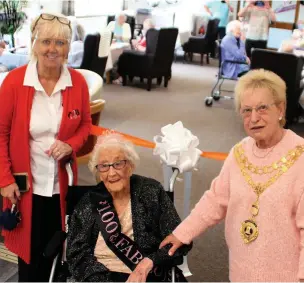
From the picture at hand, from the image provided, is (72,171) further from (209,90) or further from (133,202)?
(209,90)

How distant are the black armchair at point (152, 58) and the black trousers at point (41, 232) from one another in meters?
5.66

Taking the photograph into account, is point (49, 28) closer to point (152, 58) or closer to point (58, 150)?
point (58, 150)

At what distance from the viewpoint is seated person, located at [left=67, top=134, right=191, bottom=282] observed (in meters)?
1.85

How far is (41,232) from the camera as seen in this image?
2166mm

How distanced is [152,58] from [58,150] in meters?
5.80

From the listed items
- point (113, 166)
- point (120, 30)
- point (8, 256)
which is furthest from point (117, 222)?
point (120, 30)

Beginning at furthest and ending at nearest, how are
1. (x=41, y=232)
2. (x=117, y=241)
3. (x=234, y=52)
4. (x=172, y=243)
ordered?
(x=234, y=52), (x=41, y=232), (x=117, y=241), (x=172, y=243)

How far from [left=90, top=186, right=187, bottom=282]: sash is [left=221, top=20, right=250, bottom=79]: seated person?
15.6ft

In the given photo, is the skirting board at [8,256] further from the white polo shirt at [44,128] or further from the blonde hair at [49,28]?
the blonde hair at [49,28]

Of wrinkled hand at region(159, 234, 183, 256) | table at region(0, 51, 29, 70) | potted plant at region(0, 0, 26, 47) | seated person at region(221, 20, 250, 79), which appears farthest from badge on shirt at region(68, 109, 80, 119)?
seated person at region(221, 20, 250, 79)

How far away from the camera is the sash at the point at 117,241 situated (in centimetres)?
183

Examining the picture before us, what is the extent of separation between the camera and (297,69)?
196 inches

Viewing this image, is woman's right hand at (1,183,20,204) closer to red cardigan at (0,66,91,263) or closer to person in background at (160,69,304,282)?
red cardigan at (0,66,91,263)

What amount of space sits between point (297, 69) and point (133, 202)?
3.66 meters
